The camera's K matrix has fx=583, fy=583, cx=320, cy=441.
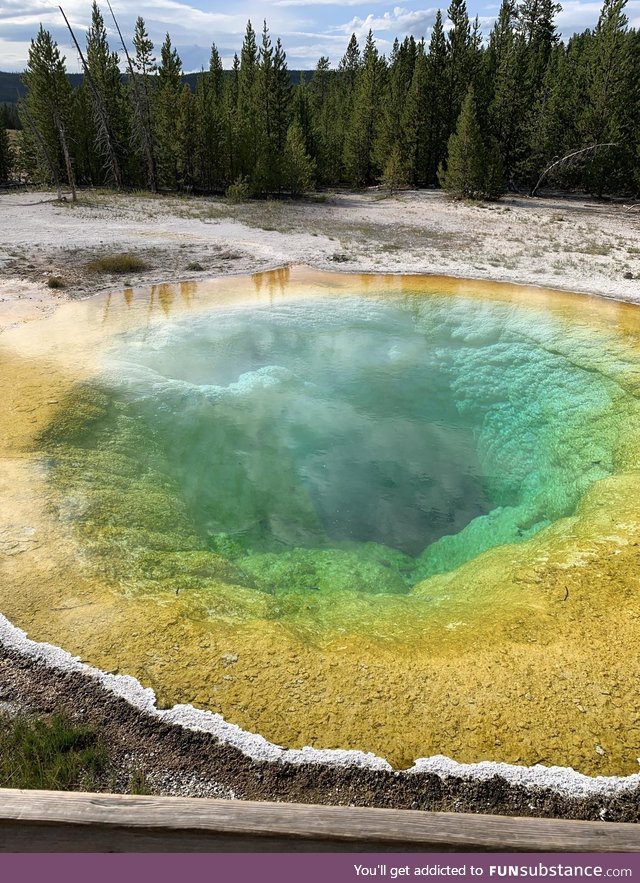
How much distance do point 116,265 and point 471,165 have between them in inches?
758

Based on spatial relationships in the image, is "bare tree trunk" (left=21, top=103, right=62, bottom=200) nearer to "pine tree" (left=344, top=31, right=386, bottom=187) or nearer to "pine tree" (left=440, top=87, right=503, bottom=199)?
"pine tree" (left=344, top=31, right=386, bottom=187)

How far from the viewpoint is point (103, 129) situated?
28922 millimetres

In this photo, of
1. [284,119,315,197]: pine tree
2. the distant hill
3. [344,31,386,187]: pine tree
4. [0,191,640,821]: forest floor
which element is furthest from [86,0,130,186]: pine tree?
the distant hill

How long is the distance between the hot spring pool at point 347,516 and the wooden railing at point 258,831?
1.43 meters

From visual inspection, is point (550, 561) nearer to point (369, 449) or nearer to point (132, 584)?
point (369, 449)

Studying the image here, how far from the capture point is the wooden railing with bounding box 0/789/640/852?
2.05 metres

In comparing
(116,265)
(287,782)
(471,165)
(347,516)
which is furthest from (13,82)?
(287,782)

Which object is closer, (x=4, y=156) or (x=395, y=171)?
(x=395, y=171)

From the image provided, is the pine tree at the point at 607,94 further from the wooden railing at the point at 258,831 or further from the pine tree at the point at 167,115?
the wooden railing at the point at 258,831

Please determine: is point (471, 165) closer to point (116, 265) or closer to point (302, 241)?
point (302, 241)

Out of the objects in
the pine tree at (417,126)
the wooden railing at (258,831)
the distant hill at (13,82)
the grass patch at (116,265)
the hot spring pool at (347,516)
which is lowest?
the hot spring pool at (347,516)

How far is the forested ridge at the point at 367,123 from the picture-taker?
91.0 ft

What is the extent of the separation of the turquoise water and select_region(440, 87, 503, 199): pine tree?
18.7 metres

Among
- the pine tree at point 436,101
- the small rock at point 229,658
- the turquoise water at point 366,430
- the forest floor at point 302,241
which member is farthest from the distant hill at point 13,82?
the small rock at point 229,658
